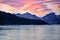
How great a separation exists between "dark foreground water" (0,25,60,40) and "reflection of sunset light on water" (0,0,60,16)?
0.20 meters

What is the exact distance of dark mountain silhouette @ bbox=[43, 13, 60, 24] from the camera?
2438 millimetres

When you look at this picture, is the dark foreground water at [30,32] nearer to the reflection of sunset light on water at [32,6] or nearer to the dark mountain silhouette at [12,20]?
the dark mountain silhouette at [12,20]

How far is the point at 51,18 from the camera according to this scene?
8.05 feet

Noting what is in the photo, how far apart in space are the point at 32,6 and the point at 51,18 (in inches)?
11.9

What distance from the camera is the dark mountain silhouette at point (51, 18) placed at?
244cm

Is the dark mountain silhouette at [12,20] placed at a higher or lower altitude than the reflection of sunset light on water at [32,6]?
lower

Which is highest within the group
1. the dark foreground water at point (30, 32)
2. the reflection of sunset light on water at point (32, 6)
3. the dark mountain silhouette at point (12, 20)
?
the reflection of sunset light on water at point (32, 6)

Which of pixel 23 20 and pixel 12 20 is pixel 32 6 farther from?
pixel 12 20

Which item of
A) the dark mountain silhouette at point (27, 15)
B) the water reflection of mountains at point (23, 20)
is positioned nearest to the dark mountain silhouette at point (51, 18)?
the water reflection of mountains at point (23, 20)

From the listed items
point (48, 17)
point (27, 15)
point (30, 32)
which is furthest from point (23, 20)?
point (48, 17)

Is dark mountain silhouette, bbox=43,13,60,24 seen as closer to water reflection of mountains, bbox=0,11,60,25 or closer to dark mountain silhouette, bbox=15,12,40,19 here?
water reflection of mountains, bbox=0,11,60,25

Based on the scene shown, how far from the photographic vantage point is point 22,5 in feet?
8.07

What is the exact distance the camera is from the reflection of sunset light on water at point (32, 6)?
2.44m

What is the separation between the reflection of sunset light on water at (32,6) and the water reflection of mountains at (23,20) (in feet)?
0.22
